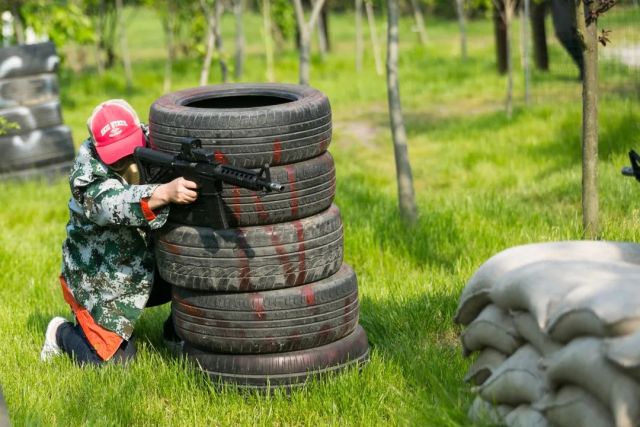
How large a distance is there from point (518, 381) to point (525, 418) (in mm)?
123

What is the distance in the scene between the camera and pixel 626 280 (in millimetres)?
3080

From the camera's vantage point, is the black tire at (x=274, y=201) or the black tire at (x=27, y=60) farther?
the black tire at (x=27, y=60)

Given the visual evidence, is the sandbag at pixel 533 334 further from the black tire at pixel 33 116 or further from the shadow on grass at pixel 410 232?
the black tire at pixel 33 116

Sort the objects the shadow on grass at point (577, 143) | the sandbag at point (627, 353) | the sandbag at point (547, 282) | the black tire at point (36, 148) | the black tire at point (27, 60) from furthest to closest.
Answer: the black tire at point (36, 148), the black tire at point (27, 60), the shadow on grass at point (577, 143), the sandbag at point (547, 282), the sandbag at point (627, 353)

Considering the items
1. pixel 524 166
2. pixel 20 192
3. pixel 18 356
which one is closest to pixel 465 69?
pixel 524 166

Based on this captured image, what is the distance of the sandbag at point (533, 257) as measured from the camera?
11.5ft

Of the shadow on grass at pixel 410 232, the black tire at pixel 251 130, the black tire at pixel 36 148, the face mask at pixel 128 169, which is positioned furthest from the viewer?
the black tire at pixel 36 148

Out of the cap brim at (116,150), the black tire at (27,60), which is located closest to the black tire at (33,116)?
the black tire at (27,60)

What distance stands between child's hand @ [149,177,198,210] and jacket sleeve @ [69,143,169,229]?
2.3 inches

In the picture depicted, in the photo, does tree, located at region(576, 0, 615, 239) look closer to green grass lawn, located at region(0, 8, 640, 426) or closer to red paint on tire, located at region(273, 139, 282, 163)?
green grass lawn, located at region(0, 8, 640, 426)

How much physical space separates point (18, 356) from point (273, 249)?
156 centimetres

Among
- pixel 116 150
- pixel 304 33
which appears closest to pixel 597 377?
pixel 116 150

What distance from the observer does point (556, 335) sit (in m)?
3.09

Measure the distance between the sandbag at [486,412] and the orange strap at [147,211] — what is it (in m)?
1.55
